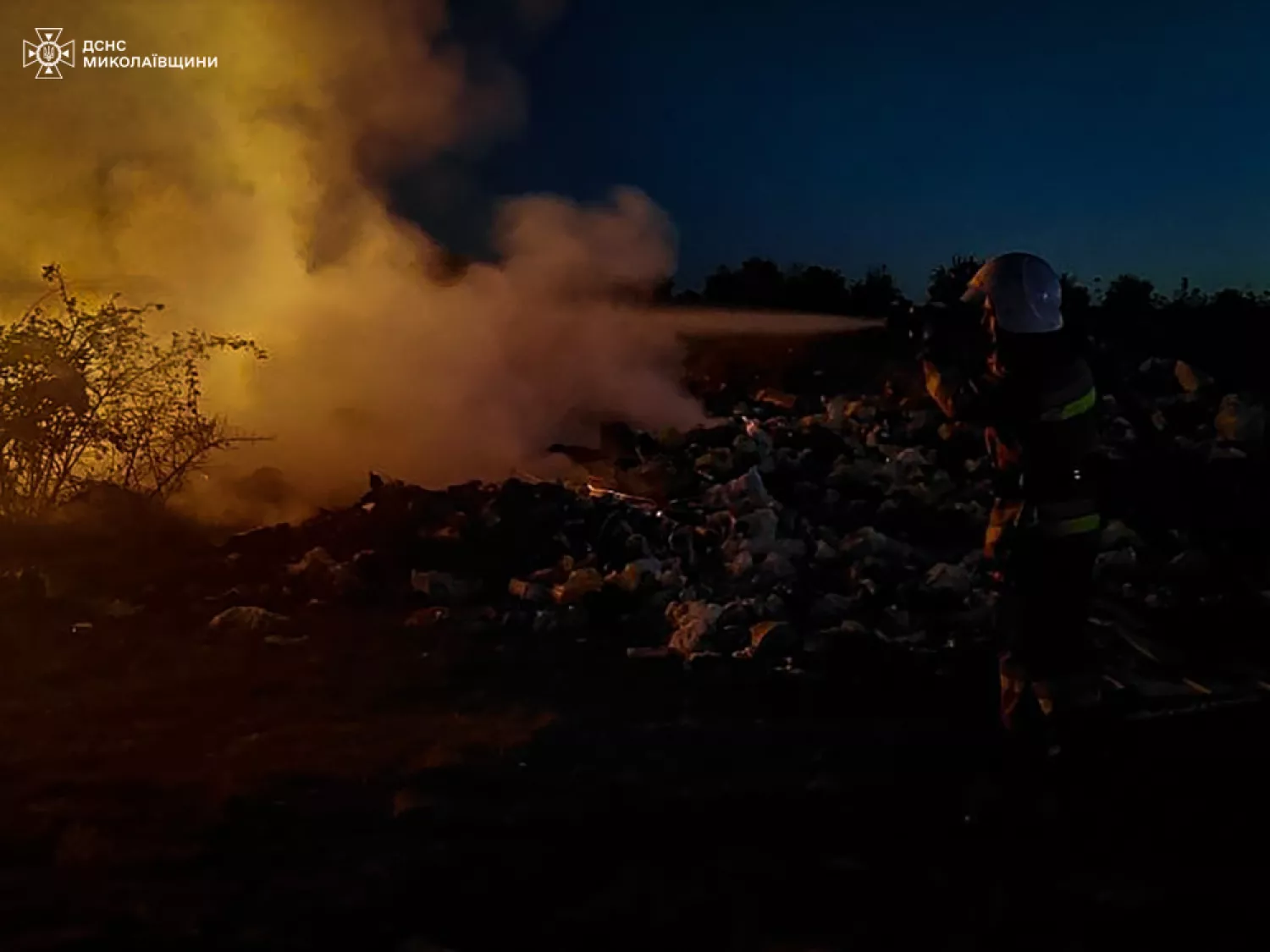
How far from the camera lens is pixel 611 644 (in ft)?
23.4

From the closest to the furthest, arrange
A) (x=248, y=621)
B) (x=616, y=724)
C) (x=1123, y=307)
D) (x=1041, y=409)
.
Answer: (x=1041, y=409), (x=616, y=724), (x=248, y=621), (x=1123, y=307)

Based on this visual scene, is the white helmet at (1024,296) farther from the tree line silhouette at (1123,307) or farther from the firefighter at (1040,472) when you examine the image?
the tree line silhouette at (1123,307)

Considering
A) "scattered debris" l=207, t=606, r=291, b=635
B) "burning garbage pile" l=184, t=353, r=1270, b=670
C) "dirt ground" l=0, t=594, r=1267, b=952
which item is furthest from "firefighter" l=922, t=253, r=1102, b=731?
"scattered debris" l=207, t=606, r=291, b=635

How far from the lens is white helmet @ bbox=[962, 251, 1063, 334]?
16.0 feet

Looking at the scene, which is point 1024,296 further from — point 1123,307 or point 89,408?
point 1123,307

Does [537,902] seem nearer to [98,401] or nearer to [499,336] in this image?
[98,401]

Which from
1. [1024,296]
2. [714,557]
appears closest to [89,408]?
[714,557]

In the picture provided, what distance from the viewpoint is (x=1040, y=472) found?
488cm

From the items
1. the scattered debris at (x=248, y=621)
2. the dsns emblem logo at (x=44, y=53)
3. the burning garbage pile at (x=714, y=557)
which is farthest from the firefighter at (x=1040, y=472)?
the dsns emblem logo at (x=44, y=53)

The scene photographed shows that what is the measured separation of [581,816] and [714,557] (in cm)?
388

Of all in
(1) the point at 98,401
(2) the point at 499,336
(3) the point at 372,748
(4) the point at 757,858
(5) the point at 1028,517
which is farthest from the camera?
(2) the point at 499,336

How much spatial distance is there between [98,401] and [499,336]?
4.12m

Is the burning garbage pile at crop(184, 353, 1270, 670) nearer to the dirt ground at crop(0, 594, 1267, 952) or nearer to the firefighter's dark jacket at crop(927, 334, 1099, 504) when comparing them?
the dirt ground at crop(0, 594, 1267, 952)

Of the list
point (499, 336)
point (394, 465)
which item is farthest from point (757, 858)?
point (499, 336)
